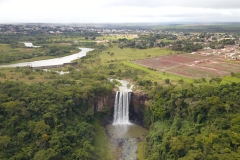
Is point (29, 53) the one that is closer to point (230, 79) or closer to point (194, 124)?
point (230, 79)

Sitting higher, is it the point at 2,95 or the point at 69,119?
the point at 2,95

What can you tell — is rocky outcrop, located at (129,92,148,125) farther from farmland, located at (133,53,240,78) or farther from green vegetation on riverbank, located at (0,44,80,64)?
green vegetation on riverbank, located at (0,44,80,64)

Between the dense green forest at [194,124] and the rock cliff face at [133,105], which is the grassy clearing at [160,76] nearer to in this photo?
the rock cliff face at [133,105]

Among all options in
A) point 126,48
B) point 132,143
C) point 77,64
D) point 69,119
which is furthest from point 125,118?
point 126,48

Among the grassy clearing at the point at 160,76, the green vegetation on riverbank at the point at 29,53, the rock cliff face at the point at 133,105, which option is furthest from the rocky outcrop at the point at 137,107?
the green vegetation on riverbank at the point at 29,53

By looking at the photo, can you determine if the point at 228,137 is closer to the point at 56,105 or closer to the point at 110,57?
the point at 56,105

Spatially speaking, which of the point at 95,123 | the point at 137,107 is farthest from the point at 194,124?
the point at 95,123
